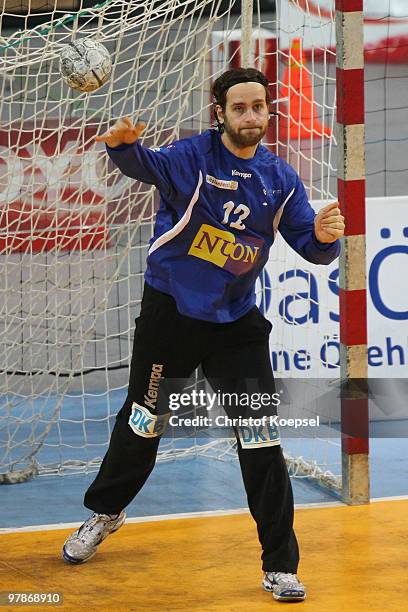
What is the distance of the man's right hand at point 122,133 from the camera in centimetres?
Result: 388

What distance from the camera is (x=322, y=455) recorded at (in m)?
6.34

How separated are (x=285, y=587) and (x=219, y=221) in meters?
1.31

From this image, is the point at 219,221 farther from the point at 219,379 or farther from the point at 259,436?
the point at 259,436

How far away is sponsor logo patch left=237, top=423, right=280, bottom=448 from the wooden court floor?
21.8 inches

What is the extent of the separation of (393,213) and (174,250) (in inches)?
125

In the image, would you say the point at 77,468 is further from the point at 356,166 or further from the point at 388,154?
the point at 388,154

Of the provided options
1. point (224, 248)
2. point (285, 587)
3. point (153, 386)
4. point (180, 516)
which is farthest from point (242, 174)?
point (180, 516)

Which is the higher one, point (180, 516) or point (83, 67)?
point (83, 67)

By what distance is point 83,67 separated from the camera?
440cm

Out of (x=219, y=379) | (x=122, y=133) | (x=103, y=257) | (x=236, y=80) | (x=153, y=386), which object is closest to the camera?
(x=122, y=133)

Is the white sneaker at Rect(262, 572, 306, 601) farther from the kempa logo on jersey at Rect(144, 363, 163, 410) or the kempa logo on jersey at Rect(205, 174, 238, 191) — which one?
the kempa logo on jersey at Rect(205, 174, 238, 191)

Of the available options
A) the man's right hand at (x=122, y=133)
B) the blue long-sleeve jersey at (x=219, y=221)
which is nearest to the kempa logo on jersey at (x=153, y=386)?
the blue long-sleeve jersey at (x=219, y=221)

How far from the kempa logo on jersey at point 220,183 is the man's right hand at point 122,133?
1.13 feet

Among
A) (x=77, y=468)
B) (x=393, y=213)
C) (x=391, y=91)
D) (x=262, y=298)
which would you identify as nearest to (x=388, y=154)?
(x=391, y=91)
